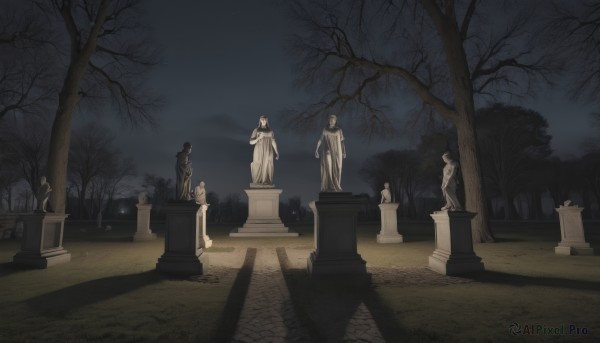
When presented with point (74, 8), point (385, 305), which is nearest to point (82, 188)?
point (74, 8)

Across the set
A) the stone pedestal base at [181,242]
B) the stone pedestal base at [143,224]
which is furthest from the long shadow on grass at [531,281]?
the stone pedestal base at [143,224]

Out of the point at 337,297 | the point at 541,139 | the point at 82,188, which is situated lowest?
the point at 337,297

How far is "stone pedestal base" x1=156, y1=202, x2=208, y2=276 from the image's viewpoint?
7.61 metres

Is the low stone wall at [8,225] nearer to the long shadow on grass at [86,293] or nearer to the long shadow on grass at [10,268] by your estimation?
the long shadow on grass at [10,268]

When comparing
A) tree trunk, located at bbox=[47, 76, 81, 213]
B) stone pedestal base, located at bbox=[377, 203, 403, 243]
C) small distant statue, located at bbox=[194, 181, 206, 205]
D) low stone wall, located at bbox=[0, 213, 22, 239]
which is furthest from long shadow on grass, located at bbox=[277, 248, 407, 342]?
low stone wall, located at bbox=[0, 213, 22, 239]

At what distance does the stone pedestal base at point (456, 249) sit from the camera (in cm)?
754

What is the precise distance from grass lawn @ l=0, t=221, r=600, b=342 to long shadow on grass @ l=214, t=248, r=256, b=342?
0.13 ft

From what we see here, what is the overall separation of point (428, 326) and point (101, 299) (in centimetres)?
492

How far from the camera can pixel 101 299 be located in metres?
5.43

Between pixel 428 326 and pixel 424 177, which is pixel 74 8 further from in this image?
pixel 424 177

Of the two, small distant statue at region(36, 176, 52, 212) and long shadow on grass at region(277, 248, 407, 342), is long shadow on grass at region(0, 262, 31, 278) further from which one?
long shadow on grass at region(277, 248, 407, 342)

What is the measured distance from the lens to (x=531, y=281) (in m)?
6.69

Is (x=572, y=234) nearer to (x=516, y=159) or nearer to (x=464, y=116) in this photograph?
(x=464, y=116)

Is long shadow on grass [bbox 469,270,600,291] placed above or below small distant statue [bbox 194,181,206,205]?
below
